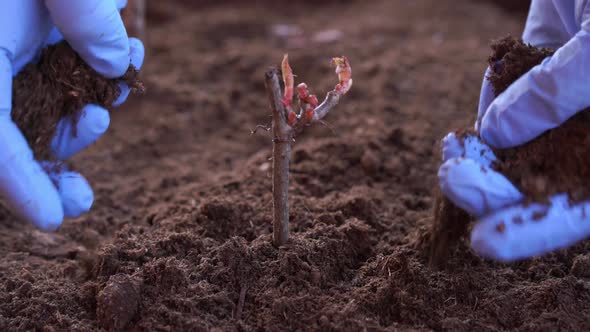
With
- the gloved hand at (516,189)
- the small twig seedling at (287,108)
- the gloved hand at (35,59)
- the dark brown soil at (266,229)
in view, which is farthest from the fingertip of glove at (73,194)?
the gloved hand at (516,189)

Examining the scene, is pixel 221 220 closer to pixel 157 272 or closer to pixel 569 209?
pixel 157 272

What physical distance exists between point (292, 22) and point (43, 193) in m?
2.76

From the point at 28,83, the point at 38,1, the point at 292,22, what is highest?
the point at 38,1

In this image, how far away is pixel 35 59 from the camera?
4.74 feet

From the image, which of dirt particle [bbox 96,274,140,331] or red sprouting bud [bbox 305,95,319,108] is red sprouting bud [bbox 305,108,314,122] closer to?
red sprouting bud [bbox 305,95,319,108]

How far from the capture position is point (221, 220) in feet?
5.07

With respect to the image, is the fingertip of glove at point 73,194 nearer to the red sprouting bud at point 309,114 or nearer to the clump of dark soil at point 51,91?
the clump of dark soil at point 51,91

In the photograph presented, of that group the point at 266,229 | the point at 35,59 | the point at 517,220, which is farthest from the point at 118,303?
the point at 517,220

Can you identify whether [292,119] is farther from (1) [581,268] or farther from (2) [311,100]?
A: (1) [581,268]

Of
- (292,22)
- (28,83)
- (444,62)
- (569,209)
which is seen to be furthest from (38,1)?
(292,22)

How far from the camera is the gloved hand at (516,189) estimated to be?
1.10m

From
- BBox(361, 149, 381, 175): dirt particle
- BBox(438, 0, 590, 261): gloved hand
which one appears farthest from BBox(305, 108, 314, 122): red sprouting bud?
BBox(361, 149, 381, 175): dirt particle

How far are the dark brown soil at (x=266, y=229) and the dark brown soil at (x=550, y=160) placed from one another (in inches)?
11.5

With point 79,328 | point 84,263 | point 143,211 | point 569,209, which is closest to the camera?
point 569,209
